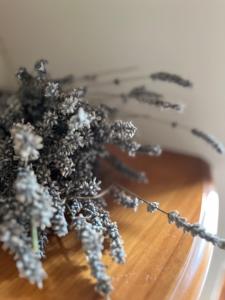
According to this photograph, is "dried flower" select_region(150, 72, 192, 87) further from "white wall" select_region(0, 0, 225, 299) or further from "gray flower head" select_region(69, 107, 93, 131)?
"gray flower head" select_region(69, 107, 93, 131)

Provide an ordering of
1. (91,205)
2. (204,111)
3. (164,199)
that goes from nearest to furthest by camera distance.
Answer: (91,205) → (164,199) → (204,111)

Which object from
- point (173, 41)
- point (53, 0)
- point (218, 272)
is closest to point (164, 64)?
point (173, 41)

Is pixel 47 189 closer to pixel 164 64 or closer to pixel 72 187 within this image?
pixel 72 187

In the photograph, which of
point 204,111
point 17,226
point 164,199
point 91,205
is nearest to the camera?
point 17,226

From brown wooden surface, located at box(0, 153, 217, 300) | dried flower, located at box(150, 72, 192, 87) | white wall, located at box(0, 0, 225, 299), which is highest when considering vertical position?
white wall, located at box(0, 0, 225, 299)

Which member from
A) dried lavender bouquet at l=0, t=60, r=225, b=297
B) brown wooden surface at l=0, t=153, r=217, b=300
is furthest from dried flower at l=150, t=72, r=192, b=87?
brown wooden surface at l=0, t=153, r=217, b=300

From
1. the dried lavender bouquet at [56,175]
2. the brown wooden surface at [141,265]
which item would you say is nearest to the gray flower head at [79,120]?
the dried lavender bouquet at [56,175]

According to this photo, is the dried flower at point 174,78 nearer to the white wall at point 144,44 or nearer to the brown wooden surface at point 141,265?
the white wall at point 144,44
